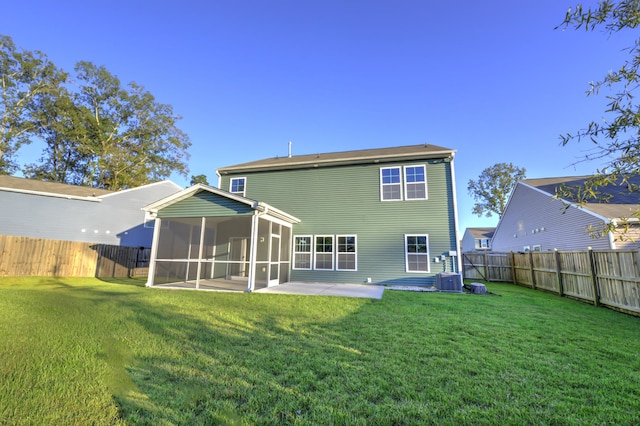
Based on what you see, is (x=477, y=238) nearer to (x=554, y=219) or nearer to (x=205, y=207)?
(x=554, y=219)

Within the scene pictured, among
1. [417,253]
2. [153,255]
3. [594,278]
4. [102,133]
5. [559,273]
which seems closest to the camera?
[594,278]

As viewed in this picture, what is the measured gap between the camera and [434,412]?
221 cm

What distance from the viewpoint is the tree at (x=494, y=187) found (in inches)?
1240

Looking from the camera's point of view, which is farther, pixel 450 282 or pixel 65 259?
pixel 65 259

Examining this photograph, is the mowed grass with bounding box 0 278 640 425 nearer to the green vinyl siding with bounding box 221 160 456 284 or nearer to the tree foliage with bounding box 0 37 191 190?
the green vinyl siding with bounding box 221 160 456 284

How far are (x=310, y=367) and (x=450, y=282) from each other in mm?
8432

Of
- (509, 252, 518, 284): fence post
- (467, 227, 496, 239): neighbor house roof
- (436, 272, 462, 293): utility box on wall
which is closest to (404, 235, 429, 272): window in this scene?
(436, 272, 462, 293): utility box on wall

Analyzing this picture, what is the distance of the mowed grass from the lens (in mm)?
2211

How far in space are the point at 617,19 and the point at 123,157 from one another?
104 ft

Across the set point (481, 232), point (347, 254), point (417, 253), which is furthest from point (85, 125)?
point (481, 232)

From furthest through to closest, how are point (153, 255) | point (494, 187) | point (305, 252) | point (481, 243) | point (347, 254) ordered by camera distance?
1. point (481, 243)
2. point (494, 187)
3. point (305, 252)
4. point (347, 254)
5. point (153, 255)

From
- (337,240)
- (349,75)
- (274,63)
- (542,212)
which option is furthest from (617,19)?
(542,212)

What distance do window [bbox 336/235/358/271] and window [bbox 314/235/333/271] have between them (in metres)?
0.39

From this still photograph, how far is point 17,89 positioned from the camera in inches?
869
